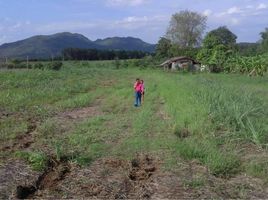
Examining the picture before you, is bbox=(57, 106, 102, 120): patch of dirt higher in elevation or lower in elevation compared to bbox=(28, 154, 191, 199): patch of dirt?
lower

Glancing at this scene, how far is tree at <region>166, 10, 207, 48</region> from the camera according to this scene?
9788cm

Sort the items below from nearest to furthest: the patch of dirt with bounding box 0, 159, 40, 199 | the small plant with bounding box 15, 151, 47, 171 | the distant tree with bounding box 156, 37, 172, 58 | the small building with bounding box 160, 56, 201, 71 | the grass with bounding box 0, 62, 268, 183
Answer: the patch of dirt with bounding box 0, 159, 40, 199, the small plant with bounding box 15, 151, 47, 171, the grass with bounding box 0, 62, 268, 183, the small building with bounding box 160, 56, 201, 71, the distant tree with bounding box 156, 37, 172, 58

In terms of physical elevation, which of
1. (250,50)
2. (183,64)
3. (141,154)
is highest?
(141,154)

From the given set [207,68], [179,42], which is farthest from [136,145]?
[179,42]

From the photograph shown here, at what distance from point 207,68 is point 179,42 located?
25.8 metres

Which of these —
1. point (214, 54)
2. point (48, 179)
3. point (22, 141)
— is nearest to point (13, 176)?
point (48, 179)

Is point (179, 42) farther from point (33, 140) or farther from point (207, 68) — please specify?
point (33, 140)

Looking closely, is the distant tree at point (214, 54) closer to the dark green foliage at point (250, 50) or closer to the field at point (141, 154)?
the dark green foliage at point (250, 50)

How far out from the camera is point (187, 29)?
98000 mm

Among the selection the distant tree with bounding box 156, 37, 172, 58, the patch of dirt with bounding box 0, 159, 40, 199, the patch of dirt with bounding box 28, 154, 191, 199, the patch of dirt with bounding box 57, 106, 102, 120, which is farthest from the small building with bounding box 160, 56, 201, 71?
the patch of dirt with bounding box 0, 159, 40, 199

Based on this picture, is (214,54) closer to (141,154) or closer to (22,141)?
(22,141)

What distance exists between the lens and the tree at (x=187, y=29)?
321 ft

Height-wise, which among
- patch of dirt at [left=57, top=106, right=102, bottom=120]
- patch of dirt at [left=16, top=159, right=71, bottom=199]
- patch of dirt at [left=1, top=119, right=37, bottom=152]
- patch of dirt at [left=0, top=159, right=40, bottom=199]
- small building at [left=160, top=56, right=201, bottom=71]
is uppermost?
patch of dirt at [left=0, top=159, right=40, bottom=199]

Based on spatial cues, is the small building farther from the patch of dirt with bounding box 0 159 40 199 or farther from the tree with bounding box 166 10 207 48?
the patch of dirt with bounding box 0 159 40 199
